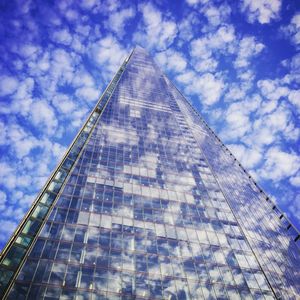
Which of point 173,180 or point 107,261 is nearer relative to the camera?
point 107,261

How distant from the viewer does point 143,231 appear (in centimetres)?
3622

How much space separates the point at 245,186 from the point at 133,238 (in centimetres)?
4333

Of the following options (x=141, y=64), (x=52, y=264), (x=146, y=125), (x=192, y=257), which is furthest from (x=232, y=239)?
(x=141, y=64)

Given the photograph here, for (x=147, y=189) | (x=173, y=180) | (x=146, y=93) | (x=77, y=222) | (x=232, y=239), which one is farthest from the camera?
(x=146, y=93)

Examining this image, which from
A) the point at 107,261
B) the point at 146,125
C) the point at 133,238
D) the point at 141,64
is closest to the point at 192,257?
the point at 133,238

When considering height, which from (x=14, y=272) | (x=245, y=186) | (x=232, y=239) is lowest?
(x=245, y=186)

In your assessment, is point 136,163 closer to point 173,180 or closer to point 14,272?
point 173,180

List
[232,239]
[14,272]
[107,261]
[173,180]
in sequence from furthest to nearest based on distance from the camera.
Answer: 1. [173,180]
2. [232,239]
3. [107,261]
4. [14,272]

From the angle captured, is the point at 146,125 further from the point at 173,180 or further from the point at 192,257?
the point at 192,257

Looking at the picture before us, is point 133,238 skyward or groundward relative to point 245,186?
skyward

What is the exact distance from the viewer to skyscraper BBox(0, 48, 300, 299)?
2825cm

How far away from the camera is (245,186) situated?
69625mm

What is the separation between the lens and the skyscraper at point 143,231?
28250 millimetres

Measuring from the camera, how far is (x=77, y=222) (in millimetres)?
34188
